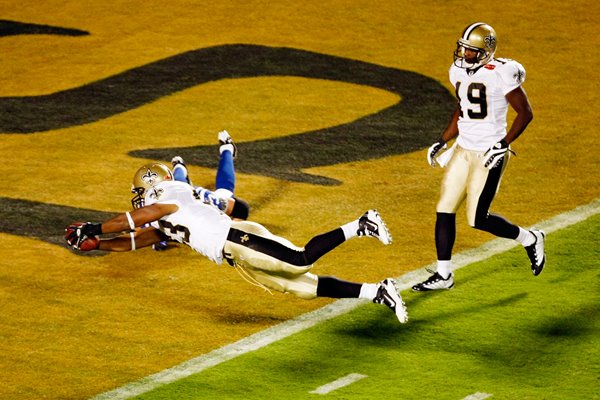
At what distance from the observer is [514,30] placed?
1638 centimetres

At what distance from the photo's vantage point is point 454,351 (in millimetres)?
7969

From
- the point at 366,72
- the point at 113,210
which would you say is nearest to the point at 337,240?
the point at 113,210

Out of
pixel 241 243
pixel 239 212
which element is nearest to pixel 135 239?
pixel 241 243

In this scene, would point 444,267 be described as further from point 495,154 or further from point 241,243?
point 241,243

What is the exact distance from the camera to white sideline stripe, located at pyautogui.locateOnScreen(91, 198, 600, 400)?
7545mm

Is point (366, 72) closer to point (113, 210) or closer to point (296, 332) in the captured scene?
point (113, 210)

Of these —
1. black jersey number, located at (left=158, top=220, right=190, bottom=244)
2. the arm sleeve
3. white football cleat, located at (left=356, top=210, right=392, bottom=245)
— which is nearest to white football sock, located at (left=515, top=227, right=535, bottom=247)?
the arm sleeve

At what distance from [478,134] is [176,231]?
2.31 metres

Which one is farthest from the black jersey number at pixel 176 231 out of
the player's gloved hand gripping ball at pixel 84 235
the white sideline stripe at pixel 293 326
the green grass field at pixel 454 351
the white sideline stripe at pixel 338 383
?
the white sideline stripe at pixel 338 383

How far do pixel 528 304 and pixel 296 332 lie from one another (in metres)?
1.70

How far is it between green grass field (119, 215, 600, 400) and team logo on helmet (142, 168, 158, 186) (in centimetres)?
142

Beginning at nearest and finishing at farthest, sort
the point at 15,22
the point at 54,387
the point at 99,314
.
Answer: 1. the point at 54,387
2. the point at 99,314
3. the point at 15,22

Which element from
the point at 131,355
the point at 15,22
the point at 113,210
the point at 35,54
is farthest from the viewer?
the point at 15,22

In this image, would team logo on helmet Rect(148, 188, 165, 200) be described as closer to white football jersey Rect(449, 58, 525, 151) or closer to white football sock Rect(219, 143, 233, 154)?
white football sock Rect(219, 143, 233, 154)
